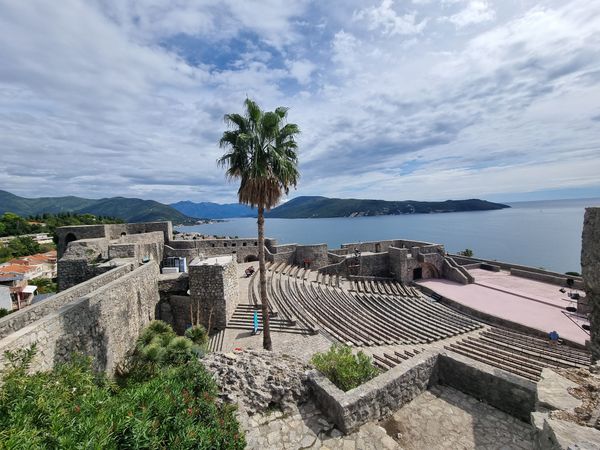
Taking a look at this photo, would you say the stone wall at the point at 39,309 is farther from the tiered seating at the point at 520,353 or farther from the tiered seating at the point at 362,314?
the tiered seating at the point at 520,353

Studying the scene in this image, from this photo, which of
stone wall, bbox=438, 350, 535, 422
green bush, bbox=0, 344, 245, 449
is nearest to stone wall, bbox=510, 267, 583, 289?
stone wall, bbox=438, 350, 535, 422

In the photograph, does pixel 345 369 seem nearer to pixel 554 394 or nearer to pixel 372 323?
pixel 554 394

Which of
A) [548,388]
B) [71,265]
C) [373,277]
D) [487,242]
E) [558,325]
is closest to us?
[548,388]

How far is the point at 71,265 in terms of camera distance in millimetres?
14484

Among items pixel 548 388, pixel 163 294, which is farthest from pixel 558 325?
pixel 163 294

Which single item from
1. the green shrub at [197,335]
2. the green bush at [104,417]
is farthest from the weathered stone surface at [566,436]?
the green shrub at [197,335]

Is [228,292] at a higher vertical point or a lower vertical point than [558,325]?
higher

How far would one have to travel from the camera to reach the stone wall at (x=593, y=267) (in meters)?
6.42

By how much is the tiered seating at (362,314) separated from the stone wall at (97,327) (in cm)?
762

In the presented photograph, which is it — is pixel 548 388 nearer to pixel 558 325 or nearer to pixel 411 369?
pixel 411 369

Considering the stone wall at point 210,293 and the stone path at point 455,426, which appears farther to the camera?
the stone wall at point 210,293

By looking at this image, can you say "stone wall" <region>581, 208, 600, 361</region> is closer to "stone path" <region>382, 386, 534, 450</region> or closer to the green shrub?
"stone path" <region>382, 386, 534, 450</region>

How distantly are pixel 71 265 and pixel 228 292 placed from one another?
865 centimetres

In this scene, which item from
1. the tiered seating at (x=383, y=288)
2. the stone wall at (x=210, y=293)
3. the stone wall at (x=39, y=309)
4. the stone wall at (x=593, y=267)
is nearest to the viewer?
the stone wall at (x=593, y=267)
